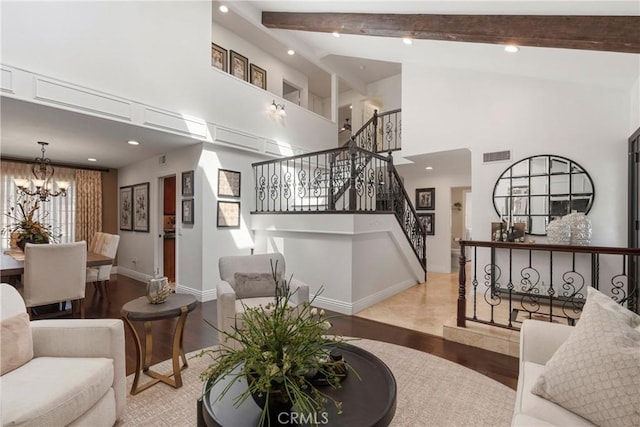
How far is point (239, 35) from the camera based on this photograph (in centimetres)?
594

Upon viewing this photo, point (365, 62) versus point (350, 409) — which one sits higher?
point (365, 62)

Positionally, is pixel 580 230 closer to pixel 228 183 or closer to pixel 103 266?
pixel 228 183

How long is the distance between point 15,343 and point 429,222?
697cm

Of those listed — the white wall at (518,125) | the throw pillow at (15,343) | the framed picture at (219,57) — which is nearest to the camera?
the throw pillow at (15,343)

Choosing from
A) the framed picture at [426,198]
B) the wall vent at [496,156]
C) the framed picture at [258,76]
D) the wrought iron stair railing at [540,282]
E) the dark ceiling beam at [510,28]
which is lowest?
the wrought iron stair railing at [540,282]

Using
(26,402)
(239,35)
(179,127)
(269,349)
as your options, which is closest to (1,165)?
(179,127)

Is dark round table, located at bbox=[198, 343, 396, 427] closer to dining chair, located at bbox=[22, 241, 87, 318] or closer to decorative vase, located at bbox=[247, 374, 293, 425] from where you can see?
decorative vase, located at bbox=[247, 374, 293, 425]

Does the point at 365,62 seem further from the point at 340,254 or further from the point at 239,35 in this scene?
the point at 340,254

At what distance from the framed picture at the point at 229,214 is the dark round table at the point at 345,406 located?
12.1ft

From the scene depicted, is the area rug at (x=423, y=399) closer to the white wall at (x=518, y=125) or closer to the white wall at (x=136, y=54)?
the white wall at (x=518, y=125)

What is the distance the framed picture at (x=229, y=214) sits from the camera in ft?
16.2

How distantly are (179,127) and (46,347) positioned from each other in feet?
10.4

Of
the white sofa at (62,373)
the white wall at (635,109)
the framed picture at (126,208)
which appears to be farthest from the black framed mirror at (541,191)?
the framed picture at (126,208)

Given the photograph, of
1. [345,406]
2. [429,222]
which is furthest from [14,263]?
[429,222]
